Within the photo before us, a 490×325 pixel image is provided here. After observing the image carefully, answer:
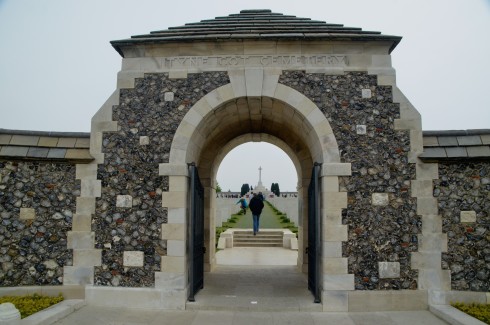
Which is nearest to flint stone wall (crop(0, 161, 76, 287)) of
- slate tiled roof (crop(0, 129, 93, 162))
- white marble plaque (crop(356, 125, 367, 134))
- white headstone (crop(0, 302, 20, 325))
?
slate tiled roof (crop(0, 129, 93, 162))

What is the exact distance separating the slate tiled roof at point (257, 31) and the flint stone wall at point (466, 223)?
8.31ft

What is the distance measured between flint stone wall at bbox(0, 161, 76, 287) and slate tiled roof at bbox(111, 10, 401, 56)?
103 inches

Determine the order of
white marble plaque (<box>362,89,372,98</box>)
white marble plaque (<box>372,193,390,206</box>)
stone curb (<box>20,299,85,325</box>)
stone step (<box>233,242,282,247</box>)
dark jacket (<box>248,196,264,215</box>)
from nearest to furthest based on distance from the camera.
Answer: stone curb (<box>20,299,85,325</box>)
white marble plaque (<box>372,193,390,206</box>)
white marble plaque (<box>362,89,372,98</box>)
dark jacket (<box>248,196,264,215</box>)
stone step (<box>233,242,282,247</box>)

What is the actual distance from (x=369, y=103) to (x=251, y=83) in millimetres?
2098

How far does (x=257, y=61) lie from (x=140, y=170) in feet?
9.36

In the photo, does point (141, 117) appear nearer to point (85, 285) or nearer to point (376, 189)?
point (85, 285)

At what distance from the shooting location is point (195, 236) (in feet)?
23.7

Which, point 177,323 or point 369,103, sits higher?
point 369,103

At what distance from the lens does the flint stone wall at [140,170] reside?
6.66 metres

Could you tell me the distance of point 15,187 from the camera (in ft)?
22.3

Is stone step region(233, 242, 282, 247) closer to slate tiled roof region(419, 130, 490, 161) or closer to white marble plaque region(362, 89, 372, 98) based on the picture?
slate tiled roof region(419, 130, 490, 161)

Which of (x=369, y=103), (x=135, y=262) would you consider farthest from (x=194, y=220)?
(x=369, y=103)

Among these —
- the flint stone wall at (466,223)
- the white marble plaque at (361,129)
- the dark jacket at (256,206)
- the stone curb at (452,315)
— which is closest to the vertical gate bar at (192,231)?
the white marble plaque at (361,129)

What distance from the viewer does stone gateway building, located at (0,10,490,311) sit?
21.1 feet
